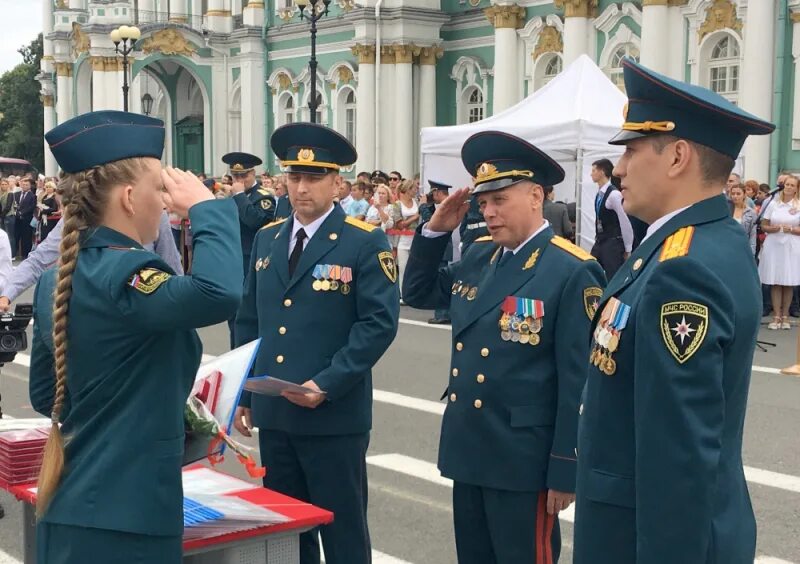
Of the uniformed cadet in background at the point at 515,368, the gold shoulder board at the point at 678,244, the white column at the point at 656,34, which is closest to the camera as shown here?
the gold shoulder board at the point at 678,244

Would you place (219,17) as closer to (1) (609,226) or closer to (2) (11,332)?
(1) (609,226)

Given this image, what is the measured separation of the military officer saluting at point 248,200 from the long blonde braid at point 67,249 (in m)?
8.01

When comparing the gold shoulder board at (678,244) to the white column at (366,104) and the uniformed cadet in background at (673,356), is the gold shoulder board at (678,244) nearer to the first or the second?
the uniformed cadet in background at (673,356)

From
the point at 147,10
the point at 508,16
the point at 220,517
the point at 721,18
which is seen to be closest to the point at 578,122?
the point at 721,18

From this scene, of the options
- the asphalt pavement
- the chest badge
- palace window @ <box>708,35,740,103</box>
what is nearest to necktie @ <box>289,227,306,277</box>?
the asphalt pavement

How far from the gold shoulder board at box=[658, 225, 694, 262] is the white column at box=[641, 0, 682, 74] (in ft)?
75.5

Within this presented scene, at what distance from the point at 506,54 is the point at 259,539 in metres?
26.8

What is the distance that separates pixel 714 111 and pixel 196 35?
38092 mm

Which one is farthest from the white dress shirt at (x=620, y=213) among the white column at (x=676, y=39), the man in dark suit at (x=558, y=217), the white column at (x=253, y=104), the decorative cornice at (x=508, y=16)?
the white column at (x=253, y=104)

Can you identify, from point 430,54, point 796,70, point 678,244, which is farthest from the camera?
point 430,54

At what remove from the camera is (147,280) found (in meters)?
3.11

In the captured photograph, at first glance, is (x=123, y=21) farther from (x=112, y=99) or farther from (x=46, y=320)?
(x=46, y=320)

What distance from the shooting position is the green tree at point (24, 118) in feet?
237

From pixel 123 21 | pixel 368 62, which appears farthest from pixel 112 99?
pixel 368 62
